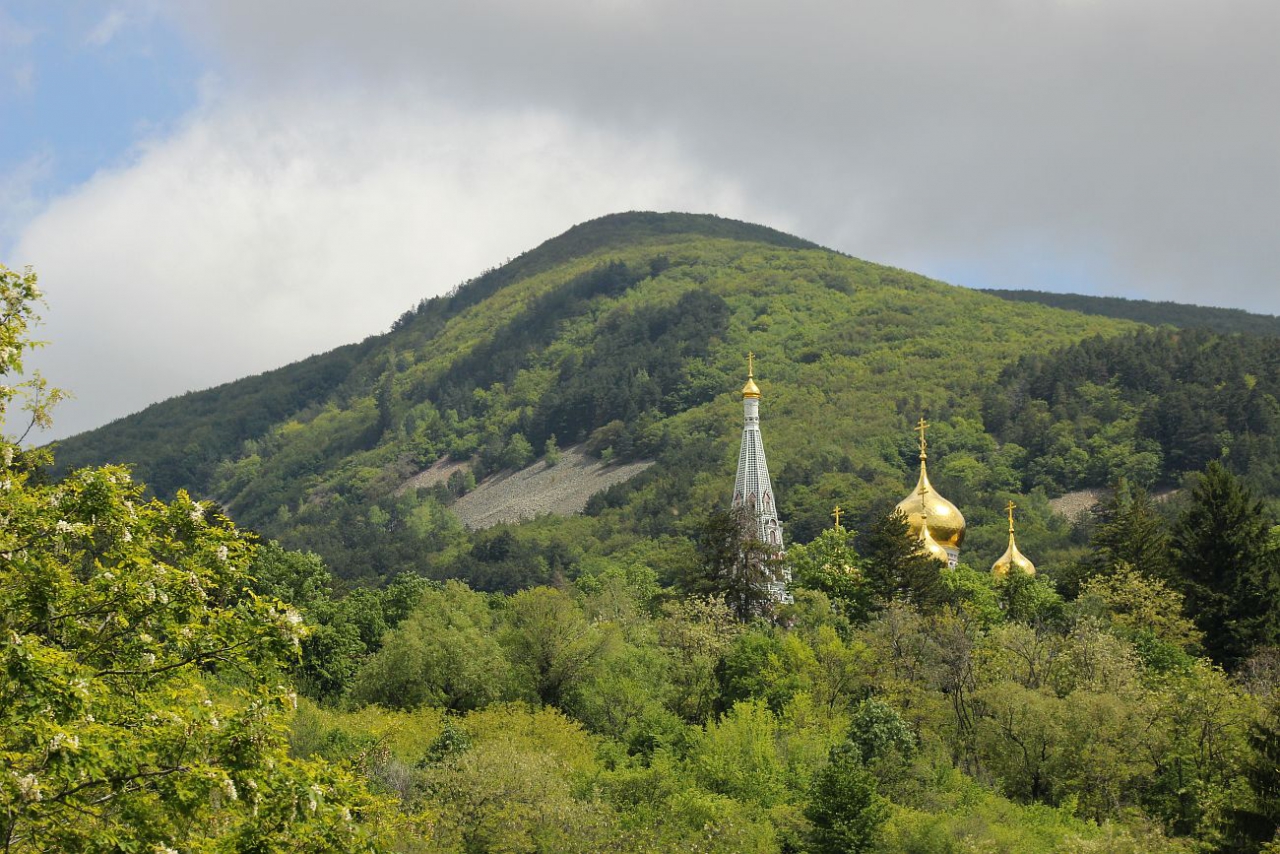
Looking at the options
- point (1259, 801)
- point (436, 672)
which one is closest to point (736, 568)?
point (436, 672)

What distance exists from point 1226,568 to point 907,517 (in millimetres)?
18466

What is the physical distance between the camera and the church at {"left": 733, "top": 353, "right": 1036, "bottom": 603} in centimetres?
8381

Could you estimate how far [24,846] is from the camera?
2138 centimetres

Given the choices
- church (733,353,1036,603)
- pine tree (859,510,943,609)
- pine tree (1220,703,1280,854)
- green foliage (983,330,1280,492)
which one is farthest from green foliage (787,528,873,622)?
Result: green foliage (983,330,1280,492)

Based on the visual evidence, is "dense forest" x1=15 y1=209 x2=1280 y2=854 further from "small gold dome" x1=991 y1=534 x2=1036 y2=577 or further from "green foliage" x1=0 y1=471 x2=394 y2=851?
"small gold dome" x1=991 y1=534 x2=1036 y2=577

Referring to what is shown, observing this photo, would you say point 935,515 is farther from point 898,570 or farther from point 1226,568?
point 1226,568

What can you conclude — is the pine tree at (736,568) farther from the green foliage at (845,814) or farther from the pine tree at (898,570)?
the green foliage at (845,814)

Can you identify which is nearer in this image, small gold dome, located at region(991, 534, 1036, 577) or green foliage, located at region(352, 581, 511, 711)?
green foliage, located at region(352, 581, 511, 711)

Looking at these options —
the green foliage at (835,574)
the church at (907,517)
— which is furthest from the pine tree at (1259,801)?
the church at (907,517)

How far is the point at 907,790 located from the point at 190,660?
33.6m

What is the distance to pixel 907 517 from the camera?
8362 cm

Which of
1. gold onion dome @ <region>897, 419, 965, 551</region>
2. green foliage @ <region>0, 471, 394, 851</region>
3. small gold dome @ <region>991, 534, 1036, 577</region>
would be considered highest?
green foliage @ <region>0, 471, 394, 851</region>

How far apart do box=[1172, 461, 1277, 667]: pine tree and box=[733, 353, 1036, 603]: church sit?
41.2ft

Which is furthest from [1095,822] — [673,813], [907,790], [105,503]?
[105,503]
